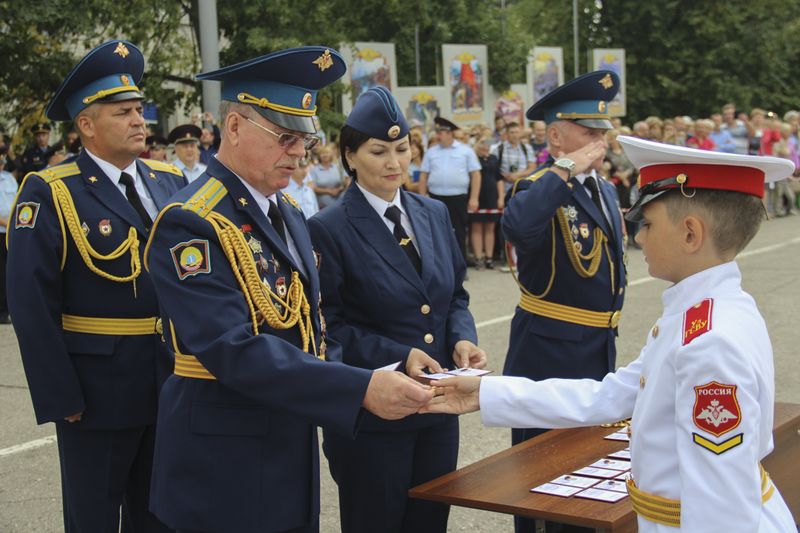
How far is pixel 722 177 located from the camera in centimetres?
250

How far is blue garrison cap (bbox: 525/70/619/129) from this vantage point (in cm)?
450

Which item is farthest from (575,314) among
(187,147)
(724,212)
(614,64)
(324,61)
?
(614,64)

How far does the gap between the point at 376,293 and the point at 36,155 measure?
9.68 metres

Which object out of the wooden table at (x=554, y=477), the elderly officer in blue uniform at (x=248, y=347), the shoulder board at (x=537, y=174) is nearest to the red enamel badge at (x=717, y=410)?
the wooden table at (x=554, y=477)

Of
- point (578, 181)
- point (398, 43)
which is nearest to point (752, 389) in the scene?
point (578, 181)

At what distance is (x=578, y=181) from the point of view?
183 inches

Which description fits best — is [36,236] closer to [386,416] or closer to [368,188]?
[368,188]

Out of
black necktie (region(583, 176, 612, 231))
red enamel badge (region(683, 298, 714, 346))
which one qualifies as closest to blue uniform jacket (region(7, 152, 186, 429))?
black necktie (region(583, 176, 612, 231))

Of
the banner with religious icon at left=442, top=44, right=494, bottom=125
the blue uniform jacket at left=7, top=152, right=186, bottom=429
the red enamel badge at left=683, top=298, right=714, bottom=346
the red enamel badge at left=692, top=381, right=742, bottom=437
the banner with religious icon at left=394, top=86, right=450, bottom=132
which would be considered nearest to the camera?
the red enamel badge at left=692, top=381, right=742, bottom=437

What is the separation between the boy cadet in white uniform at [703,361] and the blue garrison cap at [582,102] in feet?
5.92

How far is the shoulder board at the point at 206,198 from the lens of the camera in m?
2.87

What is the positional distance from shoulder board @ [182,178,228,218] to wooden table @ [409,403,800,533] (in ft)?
3.56

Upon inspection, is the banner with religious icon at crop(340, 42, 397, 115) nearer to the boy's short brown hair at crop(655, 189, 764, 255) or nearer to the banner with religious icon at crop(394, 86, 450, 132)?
the banner with religious icon at crop(394, 86, 450, 132)

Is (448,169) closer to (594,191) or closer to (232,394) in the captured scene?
(594,191)
